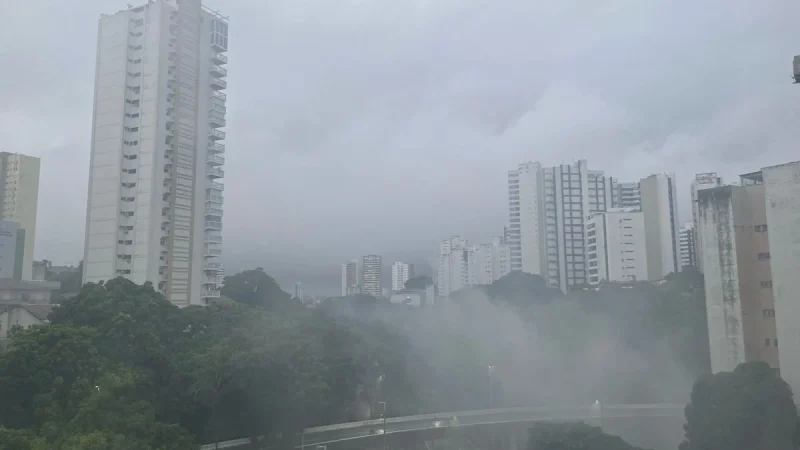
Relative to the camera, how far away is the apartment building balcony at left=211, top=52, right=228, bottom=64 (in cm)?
3684

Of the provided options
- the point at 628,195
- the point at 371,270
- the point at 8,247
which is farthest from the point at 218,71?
the point at 371,270

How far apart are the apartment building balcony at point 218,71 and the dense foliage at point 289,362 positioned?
Answer: 45.2 feet

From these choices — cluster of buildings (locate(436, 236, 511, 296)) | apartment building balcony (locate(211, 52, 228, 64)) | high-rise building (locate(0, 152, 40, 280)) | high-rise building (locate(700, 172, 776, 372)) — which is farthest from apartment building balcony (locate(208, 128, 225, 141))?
cluster of buildings (locate(436, 236, 511, 296))

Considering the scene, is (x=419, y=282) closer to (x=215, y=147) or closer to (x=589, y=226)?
(x=589, y=226)

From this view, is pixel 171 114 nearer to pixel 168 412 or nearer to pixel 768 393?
pixel 168 412

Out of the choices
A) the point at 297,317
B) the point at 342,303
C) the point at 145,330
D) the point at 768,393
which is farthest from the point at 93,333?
the point at 342,303

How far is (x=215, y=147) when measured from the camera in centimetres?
3719

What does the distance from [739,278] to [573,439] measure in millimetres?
11117

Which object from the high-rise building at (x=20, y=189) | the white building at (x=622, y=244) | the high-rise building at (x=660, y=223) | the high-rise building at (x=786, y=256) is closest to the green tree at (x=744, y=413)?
the high-rise building at (x=786, y=256)

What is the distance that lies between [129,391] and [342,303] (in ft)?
146

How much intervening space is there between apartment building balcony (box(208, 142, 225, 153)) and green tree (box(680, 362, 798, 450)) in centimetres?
2816

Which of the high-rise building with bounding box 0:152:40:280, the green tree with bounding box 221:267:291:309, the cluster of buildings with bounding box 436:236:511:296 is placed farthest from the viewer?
the cluster of buildings with bounding box 436:236:511:296

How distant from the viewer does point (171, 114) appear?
34938 millimetres

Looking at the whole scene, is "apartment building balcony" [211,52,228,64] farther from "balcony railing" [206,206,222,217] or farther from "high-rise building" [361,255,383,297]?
"high-rise building" [361,255,383,297]
